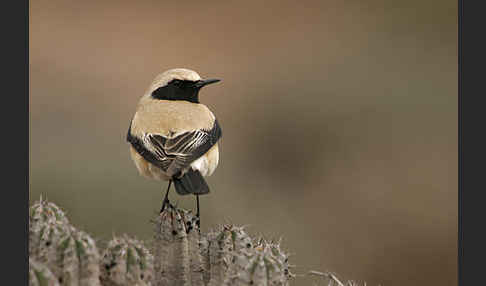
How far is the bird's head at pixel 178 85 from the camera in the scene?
607 centimetres

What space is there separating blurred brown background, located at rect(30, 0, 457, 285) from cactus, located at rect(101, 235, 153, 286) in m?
3.86

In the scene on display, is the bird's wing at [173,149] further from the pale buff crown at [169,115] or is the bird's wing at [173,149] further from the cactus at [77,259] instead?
the cactus at [77,259]

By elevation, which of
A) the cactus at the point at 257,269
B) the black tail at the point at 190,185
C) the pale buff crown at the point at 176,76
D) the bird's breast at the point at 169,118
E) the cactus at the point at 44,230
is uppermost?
the pale buff crown at the point at 176,76

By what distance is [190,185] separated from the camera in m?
5.23

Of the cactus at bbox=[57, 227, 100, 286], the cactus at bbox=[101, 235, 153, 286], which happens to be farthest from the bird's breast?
the cactus at bbox=[57, 227, 100, 286]

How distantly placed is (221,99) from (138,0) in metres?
3.01

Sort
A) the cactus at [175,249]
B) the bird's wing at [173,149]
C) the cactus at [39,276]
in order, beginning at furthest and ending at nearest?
the bird's wing at [173,149], the cactus at [175,249], the cactus at [39,276]

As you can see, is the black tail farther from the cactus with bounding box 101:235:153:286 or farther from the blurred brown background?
the blurred brown background

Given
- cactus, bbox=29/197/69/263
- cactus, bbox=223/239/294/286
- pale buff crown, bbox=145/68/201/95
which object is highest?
pale buff crown, bbox=145/68/201/95

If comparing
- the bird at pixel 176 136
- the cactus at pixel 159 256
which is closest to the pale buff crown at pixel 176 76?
the bird at pixel 176 136

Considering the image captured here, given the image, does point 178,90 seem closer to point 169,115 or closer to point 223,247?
point 169,115

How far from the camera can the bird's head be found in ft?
19.9

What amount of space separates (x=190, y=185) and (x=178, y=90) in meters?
1.16

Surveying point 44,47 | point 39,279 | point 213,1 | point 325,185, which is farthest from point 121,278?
point 213,1
